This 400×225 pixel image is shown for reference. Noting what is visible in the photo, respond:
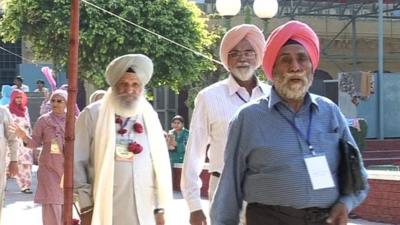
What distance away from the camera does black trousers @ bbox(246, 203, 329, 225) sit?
140 inches

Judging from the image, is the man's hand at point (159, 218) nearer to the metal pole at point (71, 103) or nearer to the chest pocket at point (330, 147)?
the metal pole at point (71, 103)

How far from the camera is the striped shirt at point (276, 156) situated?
3.55m

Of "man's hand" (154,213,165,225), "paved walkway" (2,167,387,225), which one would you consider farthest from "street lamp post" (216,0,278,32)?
"man's hand" (154,213,165,225)

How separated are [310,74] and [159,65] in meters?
13.4

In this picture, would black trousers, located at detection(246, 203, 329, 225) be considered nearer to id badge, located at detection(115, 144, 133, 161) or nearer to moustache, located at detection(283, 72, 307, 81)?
moustache, located at detection(283, 72, 307, 81)

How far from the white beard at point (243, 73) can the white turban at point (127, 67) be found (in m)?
0.84

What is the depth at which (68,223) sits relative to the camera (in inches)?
Answer: 181

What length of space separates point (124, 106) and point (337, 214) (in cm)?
251

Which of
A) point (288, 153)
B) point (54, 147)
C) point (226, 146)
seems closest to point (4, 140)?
point (54, 147)

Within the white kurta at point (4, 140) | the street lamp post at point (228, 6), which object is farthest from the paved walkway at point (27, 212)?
the street lamp post at point (228, 6)

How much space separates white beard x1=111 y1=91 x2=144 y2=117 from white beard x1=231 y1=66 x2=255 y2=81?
3.03 ft

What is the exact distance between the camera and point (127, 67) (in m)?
5.71

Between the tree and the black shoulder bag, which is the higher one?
the tree

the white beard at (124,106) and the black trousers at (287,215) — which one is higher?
the white beard at (124,106)
